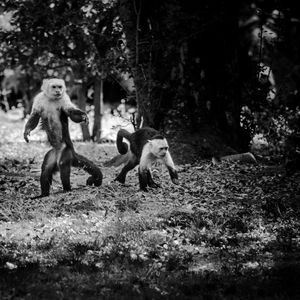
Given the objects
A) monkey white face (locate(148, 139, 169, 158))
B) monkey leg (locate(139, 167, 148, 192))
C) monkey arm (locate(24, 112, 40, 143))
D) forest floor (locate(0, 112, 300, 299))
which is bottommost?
forest floor (locate(0, 112, 300, 299))

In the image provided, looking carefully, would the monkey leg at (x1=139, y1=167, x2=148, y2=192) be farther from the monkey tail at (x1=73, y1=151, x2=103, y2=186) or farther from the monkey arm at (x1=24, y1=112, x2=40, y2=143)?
Answer: the monkey arm at (x1=24, y1=112, x2=40, y2=143)

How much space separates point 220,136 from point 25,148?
727cm

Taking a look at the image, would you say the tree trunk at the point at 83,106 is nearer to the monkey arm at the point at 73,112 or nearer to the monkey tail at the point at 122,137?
the monkey tail at the point at 122,137

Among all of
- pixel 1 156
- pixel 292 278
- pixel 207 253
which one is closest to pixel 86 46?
pixel 1 156

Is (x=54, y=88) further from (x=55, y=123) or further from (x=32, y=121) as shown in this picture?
(x=32, y=121)

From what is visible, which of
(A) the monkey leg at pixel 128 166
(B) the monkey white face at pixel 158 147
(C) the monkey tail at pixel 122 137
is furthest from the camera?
(C) the monkey tail at pixel 122 137

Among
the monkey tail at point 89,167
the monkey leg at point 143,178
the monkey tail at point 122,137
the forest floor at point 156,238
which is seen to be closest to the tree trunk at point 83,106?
the forest floor at point 156,238

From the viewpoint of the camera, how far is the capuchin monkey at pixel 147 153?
35.5ft

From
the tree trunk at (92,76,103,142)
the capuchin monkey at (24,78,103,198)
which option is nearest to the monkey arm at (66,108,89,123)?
the capuchin monkey at (24,78,103,198)

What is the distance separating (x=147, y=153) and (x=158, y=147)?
0.95 feet

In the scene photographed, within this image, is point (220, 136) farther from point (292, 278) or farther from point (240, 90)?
point (292, 278)

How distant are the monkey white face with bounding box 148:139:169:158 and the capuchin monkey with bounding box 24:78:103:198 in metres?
1.32

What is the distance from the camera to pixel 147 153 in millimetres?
10938

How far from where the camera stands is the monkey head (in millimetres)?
10771
